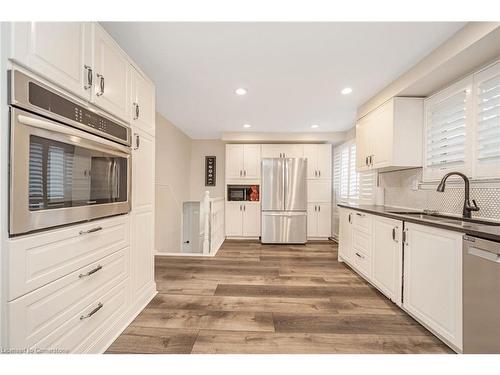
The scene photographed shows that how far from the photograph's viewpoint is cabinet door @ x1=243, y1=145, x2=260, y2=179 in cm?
499

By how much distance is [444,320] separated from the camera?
155 cm

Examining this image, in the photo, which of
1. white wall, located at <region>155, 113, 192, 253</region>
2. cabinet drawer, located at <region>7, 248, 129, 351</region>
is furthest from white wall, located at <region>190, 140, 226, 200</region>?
cabinet drawer, located at <region>7, 248, 129, 351</region>

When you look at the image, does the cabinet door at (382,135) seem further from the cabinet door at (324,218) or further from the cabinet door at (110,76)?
the cabinet door at (110,76)

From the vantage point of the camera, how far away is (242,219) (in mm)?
5012

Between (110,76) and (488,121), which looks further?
(488,121)

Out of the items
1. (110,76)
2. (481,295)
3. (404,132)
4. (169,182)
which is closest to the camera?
(481,295)

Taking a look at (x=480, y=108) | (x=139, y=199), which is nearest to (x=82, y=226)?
(x=139, y=199)

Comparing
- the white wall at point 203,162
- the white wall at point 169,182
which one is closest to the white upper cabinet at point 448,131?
the white wall at point 169,182

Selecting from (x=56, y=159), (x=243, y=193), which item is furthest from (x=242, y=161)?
(x=56, y=159)

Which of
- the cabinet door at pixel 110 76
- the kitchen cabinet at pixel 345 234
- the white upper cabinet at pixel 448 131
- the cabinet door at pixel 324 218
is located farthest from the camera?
the cabinet door at pixel 324 218

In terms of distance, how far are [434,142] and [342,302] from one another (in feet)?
6.38

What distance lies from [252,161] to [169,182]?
1.80m

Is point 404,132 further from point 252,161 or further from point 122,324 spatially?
point 122,324

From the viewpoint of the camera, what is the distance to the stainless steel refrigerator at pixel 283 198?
4.67 m
